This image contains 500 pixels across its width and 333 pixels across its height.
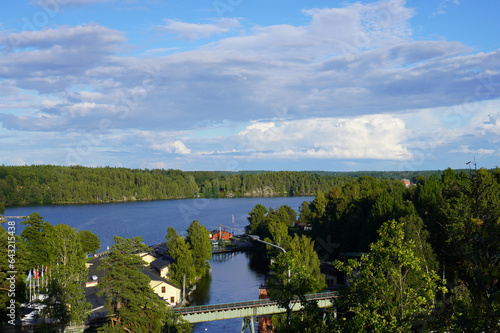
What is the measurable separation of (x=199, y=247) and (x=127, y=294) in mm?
39242

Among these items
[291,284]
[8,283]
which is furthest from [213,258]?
[291,284]

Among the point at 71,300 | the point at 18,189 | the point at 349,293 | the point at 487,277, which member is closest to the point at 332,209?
the point at 71,300

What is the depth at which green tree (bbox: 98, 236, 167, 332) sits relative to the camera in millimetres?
25625

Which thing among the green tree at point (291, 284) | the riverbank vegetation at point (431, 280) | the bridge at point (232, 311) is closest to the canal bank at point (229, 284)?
the bridge at point (232, 311)

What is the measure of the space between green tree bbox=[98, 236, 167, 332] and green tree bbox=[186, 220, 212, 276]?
35.7 m

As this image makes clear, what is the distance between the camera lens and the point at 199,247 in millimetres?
64438

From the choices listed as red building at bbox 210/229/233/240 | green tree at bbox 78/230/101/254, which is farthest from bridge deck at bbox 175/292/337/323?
red building at bbox 210/229/233/240

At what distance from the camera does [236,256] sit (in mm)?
87250

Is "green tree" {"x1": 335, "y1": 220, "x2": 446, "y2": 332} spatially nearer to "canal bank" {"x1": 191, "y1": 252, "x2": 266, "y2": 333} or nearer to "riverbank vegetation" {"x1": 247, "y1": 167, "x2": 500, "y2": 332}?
"riverbank vegetation" {"x1": 247, "y1": 167, "x2": 500, "y2": 332}

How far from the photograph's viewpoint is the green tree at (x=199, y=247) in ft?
207

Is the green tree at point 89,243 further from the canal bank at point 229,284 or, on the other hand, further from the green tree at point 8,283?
the green tree at point 8,283

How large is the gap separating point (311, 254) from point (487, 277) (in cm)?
4453

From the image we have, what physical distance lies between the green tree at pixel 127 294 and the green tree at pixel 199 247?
35.7 m

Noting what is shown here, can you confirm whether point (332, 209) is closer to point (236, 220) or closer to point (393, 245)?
point (236, 220)
